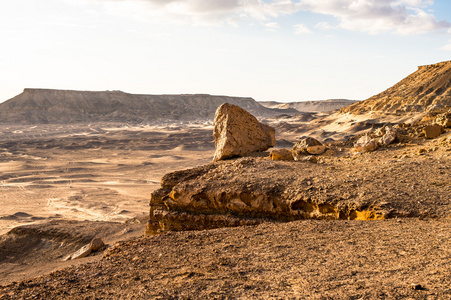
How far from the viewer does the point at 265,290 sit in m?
3.72

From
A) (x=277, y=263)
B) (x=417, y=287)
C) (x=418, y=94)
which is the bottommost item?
(x=277, y=263)

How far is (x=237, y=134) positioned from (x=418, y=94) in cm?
3081

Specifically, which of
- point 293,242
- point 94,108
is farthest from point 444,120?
point 94,108

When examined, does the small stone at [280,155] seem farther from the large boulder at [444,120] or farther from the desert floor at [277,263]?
the large boulder at [444,120]

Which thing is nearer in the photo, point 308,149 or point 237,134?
point 308,149

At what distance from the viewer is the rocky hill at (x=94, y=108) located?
2692 inches

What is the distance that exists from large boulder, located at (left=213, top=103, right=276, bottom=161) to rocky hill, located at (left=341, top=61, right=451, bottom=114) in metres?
25.3

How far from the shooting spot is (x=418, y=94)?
117ft

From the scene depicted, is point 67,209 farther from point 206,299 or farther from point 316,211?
point 206,299

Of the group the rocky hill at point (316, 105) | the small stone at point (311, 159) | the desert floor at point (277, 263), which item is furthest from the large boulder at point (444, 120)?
the rocky hill at point (316, 105)

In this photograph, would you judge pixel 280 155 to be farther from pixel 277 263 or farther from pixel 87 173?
pixel 87 173

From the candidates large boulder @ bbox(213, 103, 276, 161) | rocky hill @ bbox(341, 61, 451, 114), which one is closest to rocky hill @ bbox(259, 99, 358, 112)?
rocky hill @ bbox(341, 61, 451, 114)

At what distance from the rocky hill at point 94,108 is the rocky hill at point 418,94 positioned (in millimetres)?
44377

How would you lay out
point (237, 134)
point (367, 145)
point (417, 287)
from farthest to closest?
point (237, 134) < point (367, 145) < point (417, 287)
